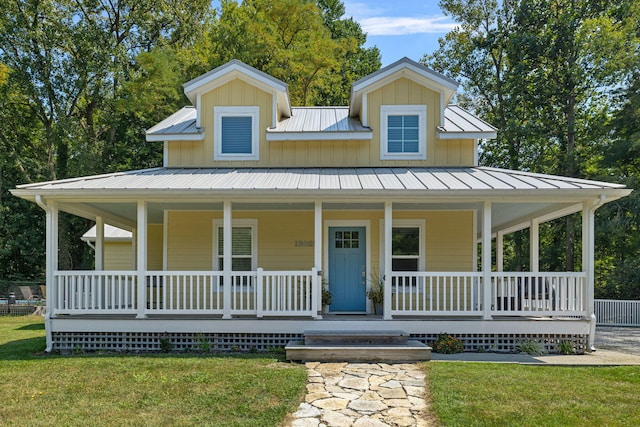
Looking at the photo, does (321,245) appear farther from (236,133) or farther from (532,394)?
(532,394)

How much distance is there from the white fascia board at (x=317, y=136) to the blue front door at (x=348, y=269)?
7.23ft

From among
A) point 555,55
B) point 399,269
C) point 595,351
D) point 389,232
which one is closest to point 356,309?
point 399,269

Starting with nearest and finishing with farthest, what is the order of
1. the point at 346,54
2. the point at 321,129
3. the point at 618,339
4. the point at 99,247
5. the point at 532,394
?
the point at 532,394 < the point at 618,339 < the point at 321,129 < the point at 99,247 < the point at 346,54

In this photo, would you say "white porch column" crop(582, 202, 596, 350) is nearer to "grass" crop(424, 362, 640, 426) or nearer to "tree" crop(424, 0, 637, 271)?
"grass" crop(424, 362, 640, 426)

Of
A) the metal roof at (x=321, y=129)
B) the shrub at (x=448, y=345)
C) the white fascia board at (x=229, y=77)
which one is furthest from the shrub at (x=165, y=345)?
the white fascia board at (x=229, y=77)

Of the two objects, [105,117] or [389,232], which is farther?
[105,117]

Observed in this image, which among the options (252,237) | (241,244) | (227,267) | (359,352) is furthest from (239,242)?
(359,352)

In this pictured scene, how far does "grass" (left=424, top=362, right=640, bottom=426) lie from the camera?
6.17 meters

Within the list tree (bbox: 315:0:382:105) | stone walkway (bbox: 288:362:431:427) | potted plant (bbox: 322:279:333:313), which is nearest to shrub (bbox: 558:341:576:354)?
stone walkway (bbox: 288:362:431:427)

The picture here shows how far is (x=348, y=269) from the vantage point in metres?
12.3

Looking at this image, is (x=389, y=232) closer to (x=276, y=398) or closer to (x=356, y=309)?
(x=356, y=309)

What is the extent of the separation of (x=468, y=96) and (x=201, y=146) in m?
18.5

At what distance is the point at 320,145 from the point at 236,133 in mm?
2127

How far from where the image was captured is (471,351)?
32.7 feet
